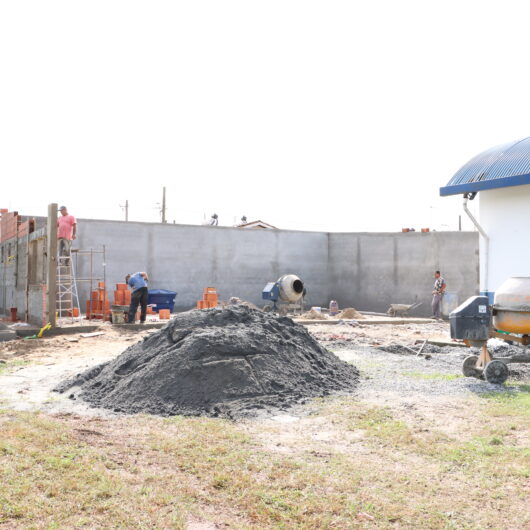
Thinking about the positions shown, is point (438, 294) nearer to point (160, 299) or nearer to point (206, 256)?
point (206, 256)

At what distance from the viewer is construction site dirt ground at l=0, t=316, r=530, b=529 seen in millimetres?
3982

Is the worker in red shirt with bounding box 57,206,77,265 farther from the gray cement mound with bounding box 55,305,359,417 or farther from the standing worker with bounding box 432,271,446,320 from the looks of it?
the standing worker with bounding box 432,271,446,320

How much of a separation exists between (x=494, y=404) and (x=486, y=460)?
2348mm

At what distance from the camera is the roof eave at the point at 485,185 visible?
1312 centimetres

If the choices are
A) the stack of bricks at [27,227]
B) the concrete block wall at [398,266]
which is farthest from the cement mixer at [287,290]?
the stack of bricks at [27,227]

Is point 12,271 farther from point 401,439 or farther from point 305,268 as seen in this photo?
point 401,439

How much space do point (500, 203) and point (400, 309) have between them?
8971 millimetres

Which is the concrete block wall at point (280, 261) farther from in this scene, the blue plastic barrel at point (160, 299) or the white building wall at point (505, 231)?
the white building wall at point (505, 231)

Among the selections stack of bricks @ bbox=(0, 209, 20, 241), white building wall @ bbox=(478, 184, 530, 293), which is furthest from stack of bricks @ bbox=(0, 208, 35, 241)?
white building wall @ bbox=(478, 184, 530, 293)

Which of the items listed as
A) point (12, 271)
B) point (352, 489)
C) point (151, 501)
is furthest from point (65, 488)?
point (12, 271)

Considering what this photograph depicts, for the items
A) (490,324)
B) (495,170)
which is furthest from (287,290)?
(490,324)

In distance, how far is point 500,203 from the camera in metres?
14.2

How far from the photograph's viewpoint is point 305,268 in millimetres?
27141

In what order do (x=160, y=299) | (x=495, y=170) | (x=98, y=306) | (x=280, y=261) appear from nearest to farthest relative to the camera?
1. (x=495, y=170)
2. (x=98, y=306)
3. (x=160, y=299)
4. (x=280, y=261)
